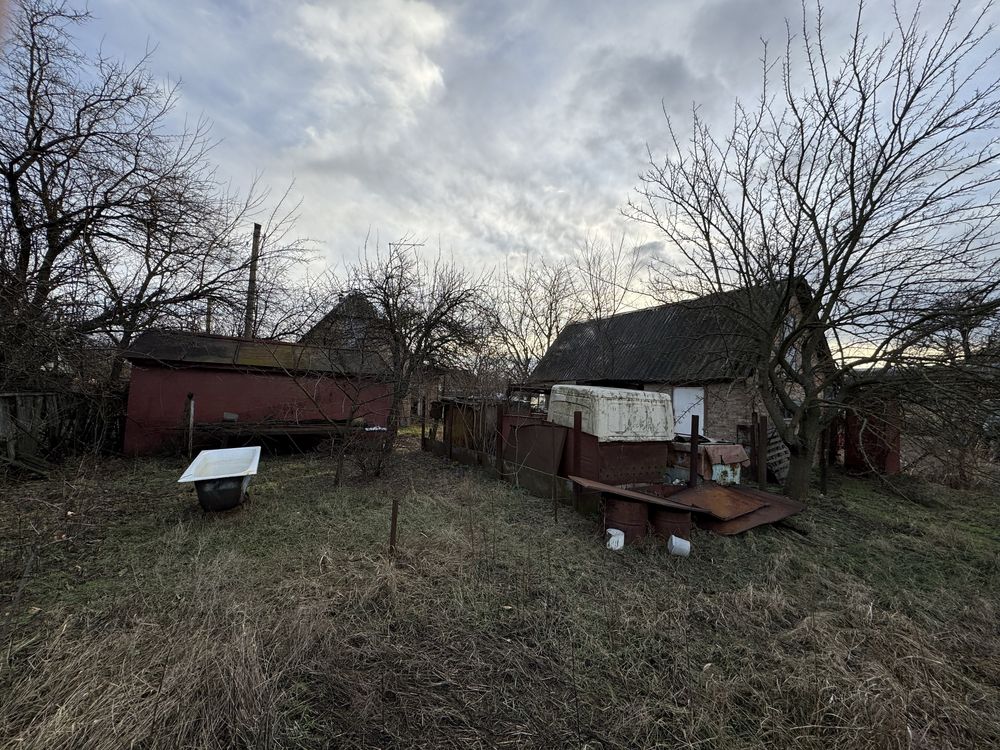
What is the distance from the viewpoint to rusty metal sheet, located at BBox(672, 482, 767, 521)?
5.52m

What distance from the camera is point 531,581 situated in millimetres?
3916

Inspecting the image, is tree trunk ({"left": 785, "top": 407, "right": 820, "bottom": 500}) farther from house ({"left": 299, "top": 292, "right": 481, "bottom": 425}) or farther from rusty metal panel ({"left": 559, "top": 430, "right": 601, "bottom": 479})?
house ({"left": 299, "top": 292, "right": 481, "bottom": 425})

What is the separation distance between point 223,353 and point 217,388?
0.92 metres

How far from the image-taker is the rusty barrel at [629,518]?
16.4 feet

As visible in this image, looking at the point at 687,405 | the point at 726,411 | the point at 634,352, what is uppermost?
the point at 634,352

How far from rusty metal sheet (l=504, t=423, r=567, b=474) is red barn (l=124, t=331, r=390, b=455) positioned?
9.93ft

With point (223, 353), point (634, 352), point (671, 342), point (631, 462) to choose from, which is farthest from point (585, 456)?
point (634, 352)

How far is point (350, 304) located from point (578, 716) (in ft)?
26.9

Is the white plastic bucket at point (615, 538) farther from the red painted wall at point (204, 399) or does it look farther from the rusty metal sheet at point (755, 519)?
the red painted wall at point (204, 399)

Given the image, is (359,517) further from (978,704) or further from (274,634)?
(978,704)

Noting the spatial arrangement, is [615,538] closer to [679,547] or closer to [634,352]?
[679,547]

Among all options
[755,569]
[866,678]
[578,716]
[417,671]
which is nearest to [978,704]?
[866,678]

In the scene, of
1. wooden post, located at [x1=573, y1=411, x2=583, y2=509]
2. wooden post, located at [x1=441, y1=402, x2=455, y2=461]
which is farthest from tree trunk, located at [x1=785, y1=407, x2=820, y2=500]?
wooden post, located at [x1=441, y1=402, x2=455, y2=461]

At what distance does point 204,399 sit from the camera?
391 inches
